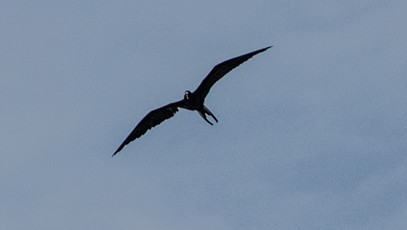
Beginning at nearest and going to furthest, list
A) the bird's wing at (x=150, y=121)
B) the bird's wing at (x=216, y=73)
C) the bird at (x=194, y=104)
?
the bird's wing at (x=216, y=73), the bird at (x=194, y=104), the bird's wing at (x=150, y=121)

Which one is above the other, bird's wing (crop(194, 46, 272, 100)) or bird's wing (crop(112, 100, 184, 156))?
bird's wing (crop(194, 46, 272, 100))

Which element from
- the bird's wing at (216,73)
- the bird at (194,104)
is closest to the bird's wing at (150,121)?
the bird at (194,104)

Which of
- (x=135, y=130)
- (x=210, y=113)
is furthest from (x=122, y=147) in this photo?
(x=210, y=113)

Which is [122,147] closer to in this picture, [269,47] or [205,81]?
[205,81]

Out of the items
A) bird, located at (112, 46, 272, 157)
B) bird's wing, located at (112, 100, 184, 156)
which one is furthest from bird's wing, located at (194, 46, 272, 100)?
bird's wing, located at (112, 100, 184, 156)

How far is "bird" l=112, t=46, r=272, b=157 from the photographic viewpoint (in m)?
68.2

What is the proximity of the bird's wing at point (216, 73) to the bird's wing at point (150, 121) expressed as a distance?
2.78 meters

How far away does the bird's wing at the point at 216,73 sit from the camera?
67812mm

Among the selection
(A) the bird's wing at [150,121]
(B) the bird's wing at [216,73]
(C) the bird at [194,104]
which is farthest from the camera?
(A) the bird's wing at [150,121]

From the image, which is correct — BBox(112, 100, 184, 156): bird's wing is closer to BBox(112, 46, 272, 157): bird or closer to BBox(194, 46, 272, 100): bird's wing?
BBox(112, 46, 272, 157): bird

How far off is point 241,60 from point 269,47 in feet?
14.6

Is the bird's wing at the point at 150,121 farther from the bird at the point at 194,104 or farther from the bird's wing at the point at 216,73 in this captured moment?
the bird's wing at the point at 216,73

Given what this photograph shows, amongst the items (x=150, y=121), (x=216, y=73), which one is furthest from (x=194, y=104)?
(x=150, y=121)

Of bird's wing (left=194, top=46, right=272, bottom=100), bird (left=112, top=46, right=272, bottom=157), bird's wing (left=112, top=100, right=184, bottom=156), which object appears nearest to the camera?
bird's wing (left=194, top=46, right=272, bottom=100)
